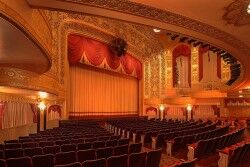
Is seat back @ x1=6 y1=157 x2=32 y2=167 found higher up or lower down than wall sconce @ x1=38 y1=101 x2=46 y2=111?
lower down

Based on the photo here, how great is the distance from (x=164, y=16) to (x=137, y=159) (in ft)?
12.4

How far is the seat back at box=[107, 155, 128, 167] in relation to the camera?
4.53 m

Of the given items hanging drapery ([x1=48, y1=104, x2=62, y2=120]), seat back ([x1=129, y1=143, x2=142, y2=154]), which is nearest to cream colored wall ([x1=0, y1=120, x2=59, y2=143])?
hanging drapery ([x1=48, y1=104, x2=62, y2=120])

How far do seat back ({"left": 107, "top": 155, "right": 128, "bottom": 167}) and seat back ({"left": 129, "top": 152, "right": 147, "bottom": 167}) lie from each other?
95 millimetres

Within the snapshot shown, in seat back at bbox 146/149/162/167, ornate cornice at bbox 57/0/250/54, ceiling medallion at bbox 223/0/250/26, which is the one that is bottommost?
seat back at bbox 146/149/162/167

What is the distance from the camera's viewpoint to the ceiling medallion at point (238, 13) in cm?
664

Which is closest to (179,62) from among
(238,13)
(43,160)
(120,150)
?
(238,13)

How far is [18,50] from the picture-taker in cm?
777

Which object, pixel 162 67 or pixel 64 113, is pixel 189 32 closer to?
pixel 64 113

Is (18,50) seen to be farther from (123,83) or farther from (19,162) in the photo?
(123,83)

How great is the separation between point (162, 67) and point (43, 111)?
10.8 m

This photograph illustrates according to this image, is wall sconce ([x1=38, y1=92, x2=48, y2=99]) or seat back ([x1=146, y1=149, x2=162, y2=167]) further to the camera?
wall sconce ([x1=38, y1=92, x2=48, y2=99])

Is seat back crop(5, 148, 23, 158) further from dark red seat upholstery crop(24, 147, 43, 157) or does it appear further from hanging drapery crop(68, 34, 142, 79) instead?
hanging drapery crop(68, 34, 142, 79)

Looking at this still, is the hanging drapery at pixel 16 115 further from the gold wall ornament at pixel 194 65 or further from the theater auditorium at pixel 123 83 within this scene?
the gold wall ornament at pixel 194 65
